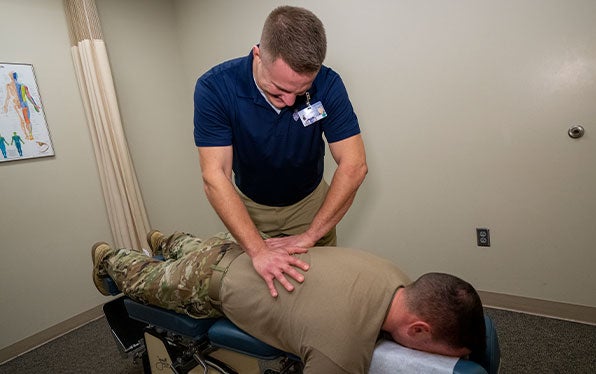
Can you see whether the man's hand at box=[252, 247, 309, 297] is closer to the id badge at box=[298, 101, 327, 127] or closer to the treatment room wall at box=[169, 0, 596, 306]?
the id badge at box=[298, 101, 327, 127]

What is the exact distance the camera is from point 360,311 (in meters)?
0.96

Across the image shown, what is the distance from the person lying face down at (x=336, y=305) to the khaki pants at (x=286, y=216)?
0.39 meters

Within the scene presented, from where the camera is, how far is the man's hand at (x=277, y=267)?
105cm

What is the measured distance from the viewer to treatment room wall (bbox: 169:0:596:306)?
1775 mm

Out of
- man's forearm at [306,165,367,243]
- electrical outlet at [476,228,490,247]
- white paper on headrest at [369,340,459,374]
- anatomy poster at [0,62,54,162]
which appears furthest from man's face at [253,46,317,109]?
anatomy poster at [0,62,54,162]

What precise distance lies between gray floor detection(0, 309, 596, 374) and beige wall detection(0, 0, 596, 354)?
0.16m

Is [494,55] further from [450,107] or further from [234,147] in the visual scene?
[234,147]

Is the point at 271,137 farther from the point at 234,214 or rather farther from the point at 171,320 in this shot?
the point at 171,320

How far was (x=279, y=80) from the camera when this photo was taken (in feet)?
3.71

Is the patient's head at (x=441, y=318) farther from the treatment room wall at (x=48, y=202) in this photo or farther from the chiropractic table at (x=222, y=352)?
the treatment room wall at (x=48, y=202)

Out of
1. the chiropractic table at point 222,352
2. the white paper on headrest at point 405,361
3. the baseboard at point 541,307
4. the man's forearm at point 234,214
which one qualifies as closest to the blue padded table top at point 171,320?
the chiropractic table at point 222,352

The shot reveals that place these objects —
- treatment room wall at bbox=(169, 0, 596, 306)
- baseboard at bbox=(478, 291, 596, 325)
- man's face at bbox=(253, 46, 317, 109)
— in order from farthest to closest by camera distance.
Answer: baseboard at bbox=(478, 291, 596, 325)
treatment room wall at bbox=(169, 0, 596, 306)
man's face at bbox=(253, 46, 317, 109)

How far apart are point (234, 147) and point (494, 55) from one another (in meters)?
1.45

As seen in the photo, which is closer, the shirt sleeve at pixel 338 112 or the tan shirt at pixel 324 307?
the tan shirt at pixel 324 307
